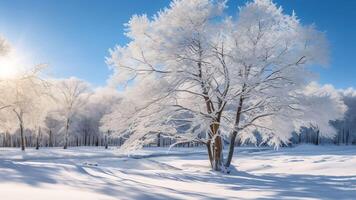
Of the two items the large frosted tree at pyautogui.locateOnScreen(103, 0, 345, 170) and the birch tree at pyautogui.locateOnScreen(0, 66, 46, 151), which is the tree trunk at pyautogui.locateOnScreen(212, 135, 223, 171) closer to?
the large frosted tree at pyautogui.locateOnScreen(103, 0, 345, 170)

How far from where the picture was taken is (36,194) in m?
7.71

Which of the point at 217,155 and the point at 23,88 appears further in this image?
the point at 23,88

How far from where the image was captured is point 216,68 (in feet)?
61.2

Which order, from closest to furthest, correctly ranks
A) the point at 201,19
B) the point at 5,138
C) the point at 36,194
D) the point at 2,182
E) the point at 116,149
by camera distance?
1. the point at 36,194
2. the point at 2,182
3. the point at 201,19
4. the point at 116,149
5. the point at 5,138

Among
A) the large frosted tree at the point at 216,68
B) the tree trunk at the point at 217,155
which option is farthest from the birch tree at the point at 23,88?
the tree trunk at the point at 217,155

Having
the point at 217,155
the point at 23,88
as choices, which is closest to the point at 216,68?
the point at 217,155

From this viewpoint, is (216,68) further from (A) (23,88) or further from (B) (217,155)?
(A) (23,88)

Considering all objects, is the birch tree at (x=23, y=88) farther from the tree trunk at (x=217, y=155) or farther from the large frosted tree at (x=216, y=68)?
the tree trunk at (x=217, y=155)

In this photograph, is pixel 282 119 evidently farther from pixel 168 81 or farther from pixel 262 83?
pixel 168 81

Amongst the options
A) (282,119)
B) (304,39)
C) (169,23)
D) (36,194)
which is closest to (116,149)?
(169,23)

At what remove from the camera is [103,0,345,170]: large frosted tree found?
18438mm

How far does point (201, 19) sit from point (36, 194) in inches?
504

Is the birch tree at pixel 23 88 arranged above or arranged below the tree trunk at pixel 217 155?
above

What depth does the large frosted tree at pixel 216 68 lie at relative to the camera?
60.5ft
